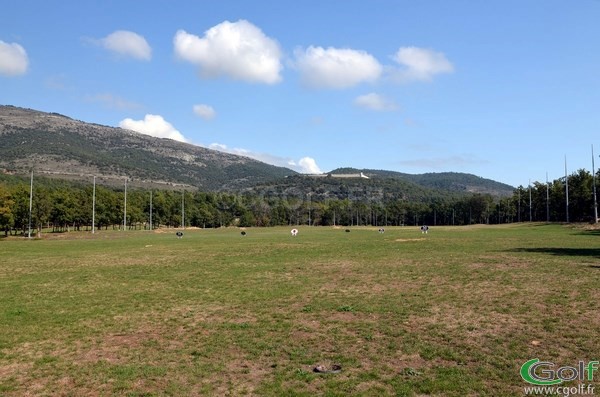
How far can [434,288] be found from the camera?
19.9 meters

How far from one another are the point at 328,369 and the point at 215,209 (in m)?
160

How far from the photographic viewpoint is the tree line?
3880 inches

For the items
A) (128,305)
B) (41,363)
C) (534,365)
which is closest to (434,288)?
→ (534,365)

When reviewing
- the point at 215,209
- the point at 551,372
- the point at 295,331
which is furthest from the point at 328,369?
the point at 215,209

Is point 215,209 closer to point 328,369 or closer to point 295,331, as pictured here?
point 295,331

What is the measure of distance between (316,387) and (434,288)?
11864 millimetres

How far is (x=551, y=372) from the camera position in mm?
9719

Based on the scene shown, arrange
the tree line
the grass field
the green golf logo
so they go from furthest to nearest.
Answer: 1. the tree line
2. the grass field
3. the green golf logo

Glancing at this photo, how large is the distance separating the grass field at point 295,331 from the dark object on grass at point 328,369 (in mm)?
163

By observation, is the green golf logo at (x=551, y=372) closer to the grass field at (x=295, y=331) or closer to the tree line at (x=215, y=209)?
the grass field at (x=295, y=331)

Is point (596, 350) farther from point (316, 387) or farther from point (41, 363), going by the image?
point (41, 363)

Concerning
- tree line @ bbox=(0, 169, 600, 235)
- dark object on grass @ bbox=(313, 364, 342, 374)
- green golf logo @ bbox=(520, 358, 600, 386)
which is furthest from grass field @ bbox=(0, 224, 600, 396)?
tree line @ bbox=(0, 169, 600, 235)

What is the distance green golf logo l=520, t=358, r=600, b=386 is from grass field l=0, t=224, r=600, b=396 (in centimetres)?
29

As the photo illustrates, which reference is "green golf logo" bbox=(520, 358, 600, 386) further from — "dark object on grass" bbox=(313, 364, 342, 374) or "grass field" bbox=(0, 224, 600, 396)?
"dark object on grass" bbox=(313, 364, 342, 374)
